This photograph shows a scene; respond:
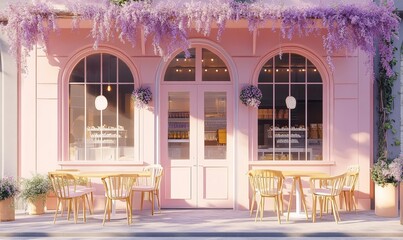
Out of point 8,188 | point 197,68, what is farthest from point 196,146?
point 8,188

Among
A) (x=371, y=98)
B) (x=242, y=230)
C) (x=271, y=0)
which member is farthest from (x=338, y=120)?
(x=242, y=230)

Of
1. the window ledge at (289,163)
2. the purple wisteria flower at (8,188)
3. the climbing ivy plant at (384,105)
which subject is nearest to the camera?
the purple wisteria flower at (8,188)

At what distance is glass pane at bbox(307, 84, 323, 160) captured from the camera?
11633 millimetres

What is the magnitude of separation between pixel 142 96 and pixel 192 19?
1.88m

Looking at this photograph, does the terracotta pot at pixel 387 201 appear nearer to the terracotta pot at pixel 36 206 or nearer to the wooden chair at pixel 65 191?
the wooden chair at pixel 65 191

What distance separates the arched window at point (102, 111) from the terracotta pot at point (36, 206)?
1.12 metres

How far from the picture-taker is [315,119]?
11656mm

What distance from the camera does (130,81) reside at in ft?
38.1

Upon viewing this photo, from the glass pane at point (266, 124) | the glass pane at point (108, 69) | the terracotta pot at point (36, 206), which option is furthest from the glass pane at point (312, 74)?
the terracotta pot at point (36, 206)

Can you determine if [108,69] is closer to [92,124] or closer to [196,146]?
[92,124]

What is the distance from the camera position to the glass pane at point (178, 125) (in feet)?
38.4

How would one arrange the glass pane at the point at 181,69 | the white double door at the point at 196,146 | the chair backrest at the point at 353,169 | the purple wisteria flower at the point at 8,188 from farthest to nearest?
the glass pane at the point at 181,69, the white double door at the point at 196,146, the chair backrest at the point at 353,169, the purple wisteria flower at the point at 8,188

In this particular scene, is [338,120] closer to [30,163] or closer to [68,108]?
[68,108]

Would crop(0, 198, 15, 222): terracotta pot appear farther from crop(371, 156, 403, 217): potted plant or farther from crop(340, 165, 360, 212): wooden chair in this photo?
crop(371, 156, 403, 217): potted plant
